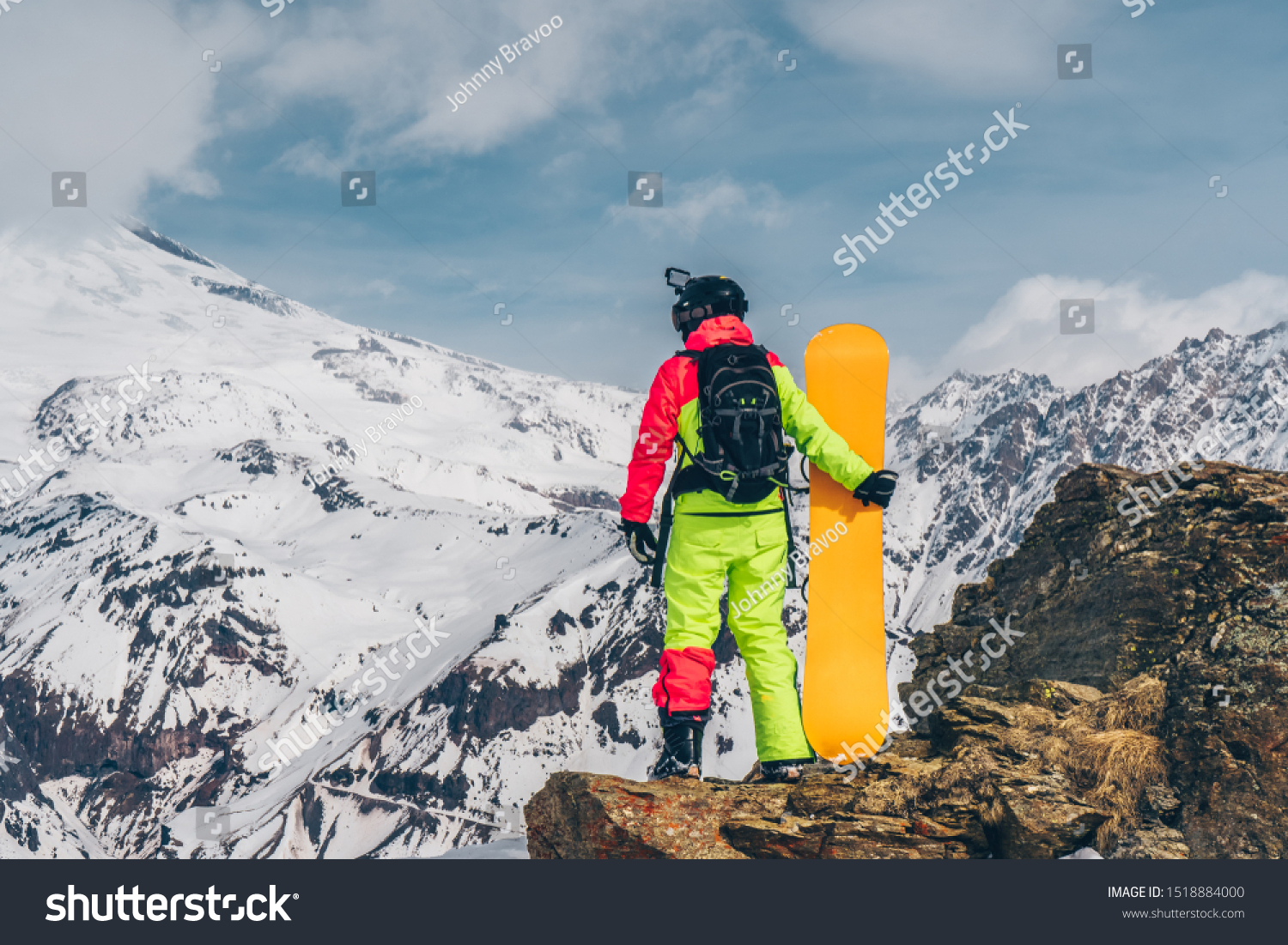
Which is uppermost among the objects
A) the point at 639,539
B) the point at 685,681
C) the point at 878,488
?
the point at 878,488

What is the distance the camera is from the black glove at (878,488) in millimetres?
9602

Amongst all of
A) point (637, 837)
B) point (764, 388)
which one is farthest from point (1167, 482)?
point (637, 837)

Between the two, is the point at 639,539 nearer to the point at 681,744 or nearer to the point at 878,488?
the point at 681,744

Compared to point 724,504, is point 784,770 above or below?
below

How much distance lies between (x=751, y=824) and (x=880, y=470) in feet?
13.0

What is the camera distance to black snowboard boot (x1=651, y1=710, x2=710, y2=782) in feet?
29.6

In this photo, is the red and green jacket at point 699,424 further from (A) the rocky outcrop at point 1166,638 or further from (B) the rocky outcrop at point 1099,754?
(A) the rocky outcrop at point 1166,638

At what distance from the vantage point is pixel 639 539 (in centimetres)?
943

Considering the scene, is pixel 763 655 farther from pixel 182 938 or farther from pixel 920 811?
pixel 182 938

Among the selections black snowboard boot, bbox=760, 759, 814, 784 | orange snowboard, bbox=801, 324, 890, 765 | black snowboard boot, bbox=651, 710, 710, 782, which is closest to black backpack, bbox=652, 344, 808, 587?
orange snowboard, bbox=801, 324, 890, 765

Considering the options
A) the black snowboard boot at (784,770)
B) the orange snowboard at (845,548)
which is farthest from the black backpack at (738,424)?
the black snowboard boot at (784,770)

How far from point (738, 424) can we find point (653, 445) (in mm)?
889

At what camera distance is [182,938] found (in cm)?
645

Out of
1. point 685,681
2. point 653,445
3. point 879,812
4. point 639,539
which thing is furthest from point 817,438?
point 879,812
